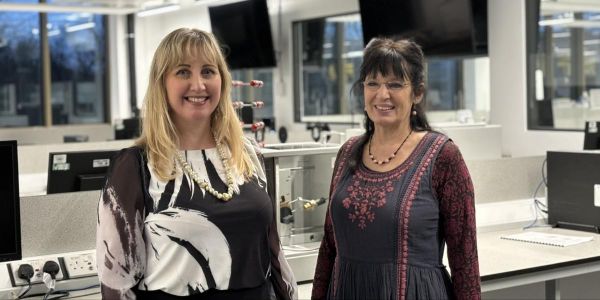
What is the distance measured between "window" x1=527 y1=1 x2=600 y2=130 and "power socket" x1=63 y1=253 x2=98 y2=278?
11.4 ft

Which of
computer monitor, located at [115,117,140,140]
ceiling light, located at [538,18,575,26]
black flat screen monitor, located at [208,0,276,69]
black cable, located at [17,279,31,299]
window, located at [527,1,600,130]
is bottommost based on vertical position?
black cable, located at [17,279,31,299]

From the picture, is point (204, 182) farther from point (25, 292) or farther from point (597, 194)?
point (597, 194)

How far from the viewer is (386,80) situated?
1.87 meters

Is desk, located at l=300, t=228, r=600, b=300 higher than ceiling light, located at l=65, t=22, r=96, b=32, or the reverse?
ceiling light, located at l=65, t=22, r=96, b=32

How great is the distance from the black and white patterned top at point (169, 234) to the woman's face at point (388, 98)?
1.36 feet

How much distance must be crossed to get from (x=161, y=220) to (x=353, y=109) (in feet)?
19.7

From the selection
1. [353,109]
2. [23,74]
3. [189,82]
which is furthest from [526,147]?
[23,74]

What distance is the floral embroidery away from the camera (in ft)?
5.95

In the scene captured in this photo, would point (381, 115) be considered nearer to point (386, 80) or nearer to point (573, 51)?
point (386, 80)

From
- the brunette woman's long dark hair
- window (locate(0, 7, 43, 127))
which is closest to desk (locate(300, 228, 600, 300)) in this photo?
the brunette woman's long dark hair

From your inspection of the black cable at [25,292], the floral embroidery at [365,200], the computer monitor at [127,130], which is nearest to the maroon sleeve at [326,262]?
the floral embroidery at [365,200]

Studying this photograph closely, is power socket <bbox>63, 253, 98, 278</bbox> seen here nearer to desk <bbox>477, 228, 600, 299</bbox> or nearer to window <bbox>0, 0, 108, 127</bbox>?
desk <bbox>477, 228, 600, 299</bbox>

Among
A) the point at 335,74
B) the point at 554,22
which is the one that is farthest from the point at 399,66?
the point at 335,74

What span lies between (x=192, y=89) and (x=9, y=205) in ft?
2.59
